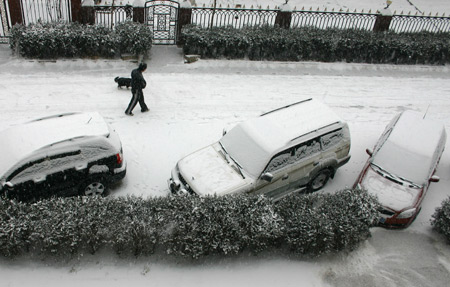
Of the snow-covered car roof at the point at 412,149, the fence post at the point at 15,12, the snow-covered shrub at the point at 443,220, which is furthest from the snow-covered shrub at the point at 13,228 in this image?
the fence post at the point at 15,12

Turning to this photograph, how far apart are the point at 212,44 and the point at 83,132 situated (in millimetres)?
7701

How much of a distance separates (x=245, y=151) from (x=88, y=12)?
951 cm

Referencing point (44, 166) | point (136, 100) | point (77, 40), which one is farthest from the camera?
point (77, 40)

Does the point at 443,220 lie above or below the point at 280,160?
below

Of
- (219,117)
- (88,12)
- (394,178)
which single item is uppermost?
(88,12)

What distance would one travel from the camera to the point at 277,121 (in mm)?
9430

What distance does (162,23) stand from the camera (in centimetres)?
1545

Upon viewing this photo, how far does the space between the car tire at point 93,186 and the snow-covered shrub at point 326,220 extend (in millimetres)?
3918

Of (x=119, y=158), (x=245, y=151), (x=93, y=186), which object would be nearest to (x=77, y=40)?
(x=119, y=158)

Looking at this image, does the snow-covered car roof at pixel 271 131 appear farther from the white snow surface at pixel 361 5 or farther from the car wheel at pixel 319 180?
the white snow surface at pixel 361 5

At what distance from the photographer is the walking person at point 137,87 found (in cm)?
1135

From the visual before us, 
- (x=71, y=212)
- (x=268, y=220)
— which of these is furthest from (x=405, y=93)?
(x=71, y=212)

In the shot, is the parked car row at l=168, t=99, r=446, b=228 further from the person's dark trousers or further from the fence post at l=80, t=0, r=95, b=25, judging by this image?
the fence post at l=80, t=0, r=95, b=25

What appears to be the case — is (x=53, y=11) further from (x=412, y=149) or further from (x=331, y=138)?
(x=412, y=149)
